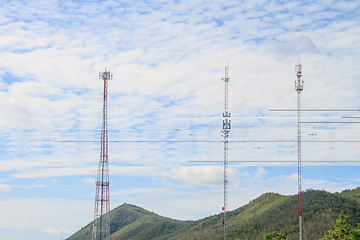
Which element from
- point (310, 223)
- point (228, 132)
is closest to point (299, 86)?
point (228, 132)

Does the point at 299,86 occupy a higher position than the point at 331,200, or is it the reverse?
the point at 299,86

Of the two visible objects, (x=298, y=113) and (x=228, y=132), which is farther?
(x=228, y=132)

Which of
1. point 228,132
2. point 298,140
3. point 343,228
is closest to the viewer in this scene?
point 298,140

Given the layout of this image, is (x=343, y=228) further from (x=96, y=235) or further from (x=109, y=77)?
(x=109, y=77)

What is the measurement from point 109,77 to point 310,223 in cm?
11807

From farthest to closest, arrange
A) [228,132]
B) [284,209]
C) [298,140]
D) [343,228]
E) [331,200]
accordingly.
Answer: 1. [284,209]
2. [331,200]
3. [343,228]
4. [228,132]
5. [298,140]

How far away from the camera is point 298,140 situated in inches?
2400

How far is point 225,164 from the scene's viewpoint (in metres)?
67.5

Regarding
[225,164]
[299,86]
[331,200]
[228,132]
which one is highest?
[299,86]

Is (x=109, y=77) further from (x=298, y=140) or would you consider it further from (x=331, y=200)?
(x=331, y=200)

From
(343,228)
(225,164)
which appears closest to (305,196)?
(343,228)

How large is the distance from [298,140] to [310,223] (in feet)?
361

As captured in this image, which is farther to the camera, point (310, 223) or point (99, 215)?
point (310, 223)

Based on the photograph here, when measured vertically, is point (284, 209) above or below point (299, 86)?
below
